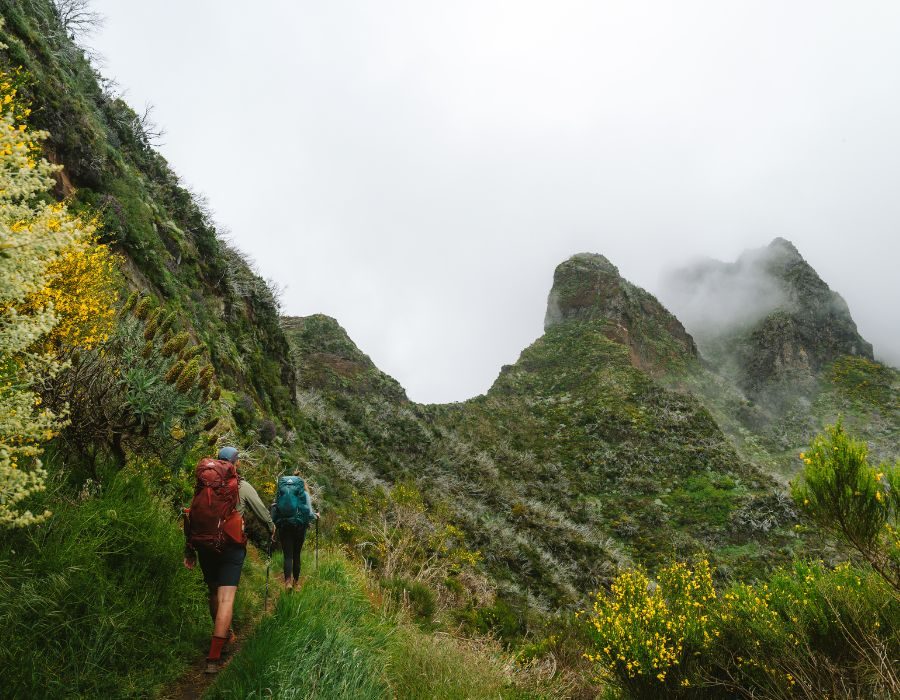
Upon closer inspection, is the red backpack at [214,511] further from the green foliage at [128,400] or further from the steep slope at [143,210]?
the steep slope at [143,210]

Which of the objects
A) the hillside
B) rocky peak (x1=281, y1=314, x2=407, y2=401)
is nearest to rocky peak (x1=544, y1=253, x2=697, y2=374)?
the hillside

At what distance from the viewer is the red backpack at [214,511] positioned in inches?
154

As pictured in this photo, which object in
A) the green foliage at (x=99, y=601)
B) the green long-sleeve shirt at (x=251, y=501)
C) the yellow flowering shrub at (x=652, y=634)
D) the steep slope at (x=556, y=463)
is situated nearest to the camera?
the green foliage at (x=99, y=601)

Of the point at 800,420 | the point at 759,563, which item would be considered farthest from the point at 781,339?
the point at 759,563

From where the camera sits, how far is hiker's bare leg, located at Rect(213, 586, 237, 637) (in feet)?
12.6

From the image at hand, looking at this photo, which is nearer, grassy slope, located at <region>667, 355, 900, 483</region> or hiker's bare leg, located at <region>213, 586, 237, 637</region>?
hiker's bare leg, located at <region>213, 586, 237, 637</region>

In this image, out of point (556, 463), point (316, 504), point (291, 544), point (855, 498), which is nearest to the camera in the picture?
point (855, 498)

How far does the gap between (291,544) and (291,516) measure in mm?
436

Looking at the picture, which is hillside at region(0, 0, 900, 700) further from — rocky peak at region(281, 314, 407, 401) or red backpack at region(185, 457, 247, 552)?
red backpack at region(185, 457, 247, 552)

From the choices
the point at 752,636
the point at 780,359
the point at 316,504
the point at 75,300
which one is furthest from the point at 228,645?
the point at 780,359

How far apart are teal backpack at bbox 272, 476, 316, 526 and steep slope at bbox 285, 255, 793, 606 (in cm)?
783

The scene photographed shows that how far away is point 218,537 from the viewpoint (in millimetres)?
3924

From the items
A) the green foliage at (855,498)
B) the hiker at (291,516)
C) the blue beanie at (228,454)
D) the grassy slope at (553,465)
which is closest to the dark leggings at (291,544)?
the hiker at (291,516)

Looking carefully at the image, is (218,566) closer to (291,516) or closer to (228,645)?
(228,645)
